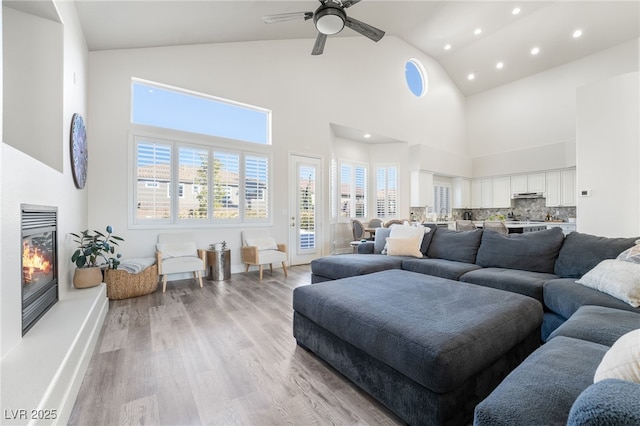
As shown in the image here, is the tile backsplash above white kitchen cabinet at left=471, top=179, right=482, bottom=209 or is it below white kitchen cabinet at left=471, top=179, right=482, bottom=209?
below

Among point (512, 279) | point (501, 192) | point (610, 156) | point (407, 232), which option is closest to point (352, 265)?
point (407, 232)

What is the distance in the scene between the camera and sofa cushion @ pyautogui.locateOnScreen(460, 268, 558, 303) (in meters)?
2.39

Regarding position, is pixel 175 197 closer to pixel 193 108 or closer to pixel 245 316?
pixel 193 108

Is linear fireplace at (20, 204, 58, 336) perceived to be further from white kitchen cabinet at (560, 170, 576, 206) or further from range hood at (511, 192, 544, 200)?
white kitchen cabinet at (560, 170, 576, 206)

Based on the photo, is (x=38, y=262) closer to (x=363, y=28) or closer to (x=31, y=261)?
(x=31, y=261)

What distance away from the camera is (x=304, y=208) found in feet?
19.3

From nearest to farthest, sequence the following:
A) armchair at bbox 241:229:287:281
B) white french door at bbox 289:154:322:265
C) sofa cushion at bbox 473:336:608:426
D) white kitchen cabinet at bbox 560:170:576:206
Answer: sofa cushion at bbox 473:336:608:426, armchair at bbox 241:229:287:281, white french door at bbox 289:154:322:265, white kitchen cabinet at bbox 560:170:576:206

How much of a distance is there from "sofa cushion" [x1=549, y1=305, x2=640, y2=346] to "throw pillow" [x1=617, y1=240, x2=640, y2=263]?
68 centimetres

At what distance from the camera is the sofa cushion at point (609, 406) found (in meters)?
0.57

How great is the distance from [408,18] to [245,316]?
22.8 feet

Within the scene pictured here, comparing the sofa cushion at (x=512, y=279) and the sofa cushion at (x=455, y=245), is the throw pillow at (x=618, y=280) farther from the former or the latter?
the sofa cushion at (x=455, y=245)

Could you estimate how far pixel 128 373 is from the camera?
185 centimetres

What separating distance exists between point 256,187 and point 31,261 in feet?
11.2

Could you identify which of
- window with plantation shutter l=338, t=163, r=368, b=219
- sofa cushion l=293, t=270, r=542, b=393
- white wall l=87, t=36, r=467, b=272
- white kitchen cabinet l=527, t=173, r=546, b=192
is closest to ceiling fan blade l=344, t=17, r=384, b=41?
white wall l=87, t=36, r=467, b=272
